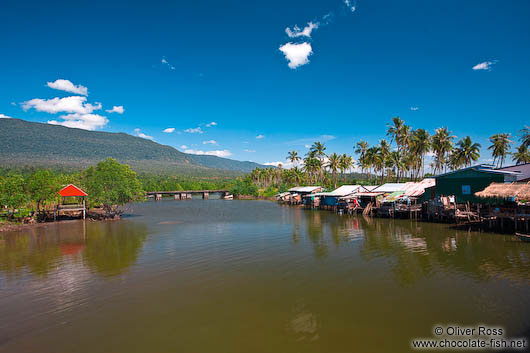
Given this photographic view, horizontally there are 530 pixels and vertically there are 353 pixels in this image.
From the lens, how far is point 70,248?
2322 cm

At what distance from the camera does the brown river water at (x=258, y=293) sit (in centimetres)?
966

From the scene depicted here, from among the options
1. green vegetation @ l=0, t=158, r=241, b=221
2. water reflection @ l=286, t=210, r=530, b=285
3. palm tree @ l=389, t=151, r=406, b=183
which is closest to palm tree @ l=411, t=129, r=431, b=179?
palm tree @ l=389, t=151, r=406, b=183

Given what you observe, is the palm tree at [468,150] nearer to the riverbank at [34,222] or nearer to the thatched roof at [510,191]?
the thatched roof at [510,191]

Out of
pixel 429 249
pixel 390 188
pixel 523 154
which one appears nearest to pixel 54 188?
pixel 429 249

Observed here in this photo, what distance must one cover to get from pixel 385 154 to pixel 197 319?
66.4m

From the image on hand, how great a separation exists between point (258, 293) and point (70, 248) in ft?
60.2

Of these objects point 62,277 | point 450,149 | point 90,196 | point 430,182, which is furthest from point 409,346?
point 450,149

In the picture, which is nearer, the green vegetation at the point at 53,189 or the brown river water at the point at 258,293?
the brown river water at the point at 258,293

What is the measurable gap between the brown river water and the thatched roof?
11.8ft

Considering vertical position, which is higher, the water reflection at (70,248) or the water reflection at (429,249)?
the water reflection at (70,248)

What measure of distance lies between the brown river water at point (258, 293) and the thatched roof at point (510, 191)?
3.61 metres

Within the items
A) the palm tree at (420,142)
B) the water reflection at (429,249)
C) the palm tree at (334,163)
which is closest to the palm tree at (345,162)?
the palm tree at (334,163)

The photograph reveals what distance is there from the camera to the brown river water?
31.7ft

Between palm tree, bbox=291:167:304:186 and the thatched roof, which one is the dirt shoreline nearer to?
the thatched roof
